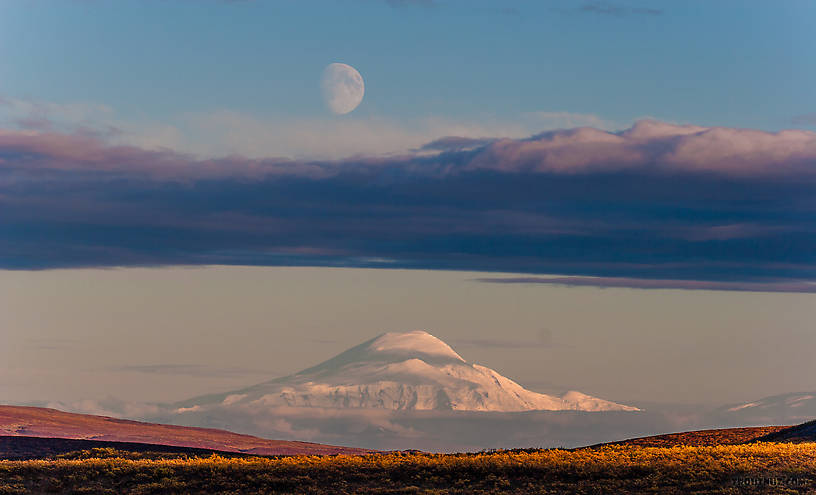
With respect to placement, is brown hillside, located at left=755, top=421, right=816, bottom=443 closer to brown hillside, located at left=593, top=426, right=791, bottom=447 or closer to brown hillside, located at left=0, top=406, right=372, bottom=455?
brown hillside, located at left=593, top=426, right=791, bottom=447

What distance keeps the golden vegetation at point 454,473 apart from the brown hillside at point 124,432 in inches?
803

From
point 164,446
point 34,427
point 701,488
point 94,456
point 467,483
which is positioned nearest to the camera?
point 701,488

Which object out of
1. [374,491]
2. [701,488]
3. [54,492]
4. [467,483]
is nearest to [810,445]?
→ [701,488]

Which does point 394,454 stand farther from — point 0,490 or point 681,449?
point 0,490

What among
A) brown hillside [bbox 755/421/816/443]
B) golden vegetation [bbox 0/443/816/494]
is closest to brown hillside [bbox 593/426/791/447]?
brown hillside [bbox 755/421/816/443]

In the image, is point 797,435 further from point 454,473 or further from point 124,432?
point 124,432

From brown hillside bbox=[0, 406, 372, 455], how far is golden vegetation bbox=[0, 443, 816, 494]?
20387mm

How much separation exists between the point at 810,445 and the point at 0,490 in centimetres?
3567

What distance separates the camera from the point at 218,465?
121ft

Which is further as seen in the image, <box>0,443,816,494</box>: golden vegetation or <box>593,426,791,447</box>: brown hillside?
<box>593,426,791,447</box>: brown hillside

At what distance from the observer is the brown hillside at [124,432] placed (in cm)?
6016

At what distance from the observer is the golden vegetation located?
32562mm

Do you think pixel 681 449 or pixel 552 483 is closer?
pixel 552 483

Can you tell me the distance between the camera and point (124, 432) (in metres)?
70.3
